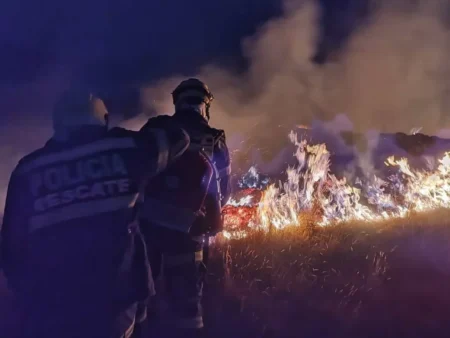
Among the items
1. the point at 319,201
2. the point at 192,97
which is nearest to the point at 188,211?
the point at 192,97

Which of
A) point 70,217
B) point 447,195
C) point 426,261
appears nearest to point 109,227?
point 70,217

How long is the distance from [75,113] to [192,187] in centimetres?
114

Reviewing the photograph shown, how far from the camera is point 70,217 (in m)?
2.00

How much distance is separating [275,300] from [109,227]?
9.52ft

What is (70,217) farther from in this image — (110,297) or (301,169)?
(301,169)

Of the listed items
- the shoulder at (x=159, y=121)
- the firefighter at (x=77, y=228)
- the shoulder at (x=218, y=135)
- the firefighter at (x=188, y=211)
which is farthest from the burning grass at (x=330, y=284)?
the firefighter at (x=77, y=228)

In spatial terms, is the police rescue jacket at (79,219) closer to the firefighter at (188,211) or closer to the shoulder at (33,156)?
the shoulder at (33,156)

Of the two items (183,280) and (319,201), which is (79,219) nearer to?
(183,280)

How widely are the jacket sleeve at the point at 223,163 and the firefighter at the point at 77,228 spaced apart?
1531mm

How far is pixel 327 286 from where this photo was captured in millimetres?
4844

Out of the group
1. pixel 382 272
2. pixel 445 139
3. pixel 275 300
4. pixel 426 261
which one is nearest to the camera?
pixel 275 300

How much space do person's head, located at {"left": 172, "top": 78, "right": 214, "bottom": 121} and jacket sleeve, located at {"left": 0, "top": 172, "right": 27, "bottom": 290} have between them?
1.74 metres

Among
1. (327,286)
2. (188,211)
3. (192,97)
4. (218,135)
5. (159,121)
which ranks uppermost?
(192,97)

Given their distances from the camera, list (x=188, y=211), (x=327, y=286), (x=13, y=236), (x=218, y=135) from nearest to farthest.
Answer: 1. (x=13, y=236)
2. (x=188, y=211)
3. (x=218, y=135)
4. (x=327, y=286)
